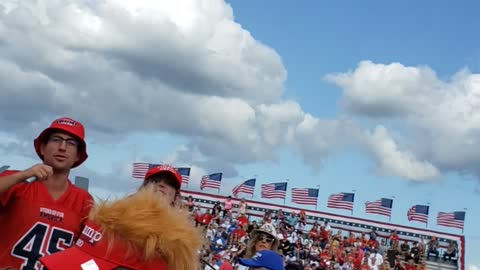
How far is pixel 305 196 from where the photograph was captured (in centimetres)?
3222

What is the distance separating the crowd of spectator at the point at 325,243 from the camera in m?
22.6

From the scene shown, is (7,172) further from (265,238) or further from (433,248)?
(433,248)

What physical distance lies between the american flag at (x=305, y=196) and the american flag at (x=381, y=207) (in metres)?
2.74

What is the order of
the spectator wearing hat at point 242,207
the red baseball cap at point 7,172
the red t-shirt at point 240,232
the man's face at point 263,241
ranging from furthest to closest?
the spectator wearing hat at point 242,207, the red t-shirt at point 240,232, the man's face at point 263,241, the red baseball cap at point 7,172

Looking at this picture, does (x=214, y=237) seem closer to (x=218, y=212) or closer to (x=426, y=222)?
(x=218, y=212)

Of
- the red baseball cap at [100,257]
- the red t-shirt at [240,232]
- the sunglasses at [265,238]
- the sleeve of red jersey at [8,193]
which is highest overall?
the red t-shirt at [240,232]

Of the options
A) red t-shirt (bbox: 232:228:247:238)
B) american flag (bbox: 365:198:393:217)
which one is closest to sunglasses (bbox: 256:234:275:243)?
red t-shirt (bbox: 232:228:247:238)

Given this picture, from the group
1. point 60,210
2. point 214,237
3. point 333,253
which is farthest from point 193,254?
point 333,253

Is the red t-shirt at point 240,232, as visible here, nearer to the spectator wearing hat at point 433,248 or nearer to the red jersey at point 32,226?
the spectator wearing hat at point 433,248

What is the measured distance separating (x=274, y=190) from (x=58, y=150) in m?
28.6

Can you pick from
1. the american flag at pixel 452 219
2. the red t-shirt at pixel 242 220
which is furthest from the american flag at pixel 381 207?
the red t-shirt at pixel 242 220

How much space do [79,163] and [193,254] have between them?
156 cm

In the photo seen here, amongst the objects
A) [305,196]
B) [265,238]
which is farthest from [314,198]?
[265,238]

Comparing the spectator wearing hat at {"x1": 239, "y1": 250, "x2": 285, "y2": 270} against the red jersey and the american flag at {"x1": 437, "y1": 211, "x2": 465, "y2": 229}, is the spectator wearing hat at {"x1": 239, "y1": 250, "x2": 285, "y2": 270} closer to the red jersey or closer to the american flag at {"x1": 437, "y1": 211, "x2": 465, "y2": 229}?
the red jersey
